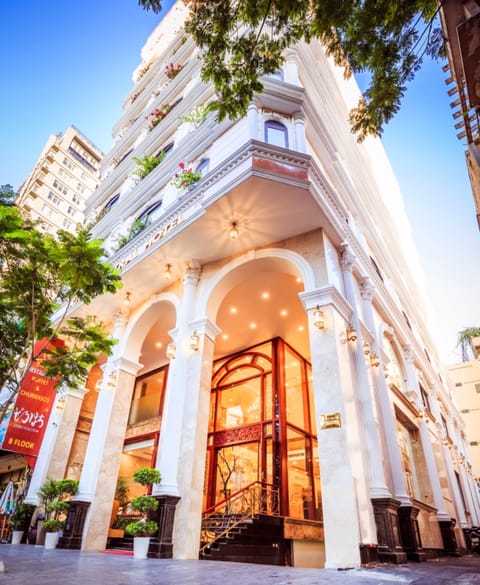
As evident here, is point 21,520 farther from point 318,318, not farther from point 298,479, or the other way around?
point 318,318

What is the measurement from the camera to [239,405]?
41.2 feet

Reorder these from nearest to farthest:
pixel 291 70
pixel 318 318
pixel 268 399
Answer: pixel 318 318, pixel 291 70, pixel 268 399

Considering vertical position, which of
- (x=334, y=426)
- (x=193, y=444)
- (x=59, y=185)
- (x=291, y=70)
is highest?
(x=59, y=185)

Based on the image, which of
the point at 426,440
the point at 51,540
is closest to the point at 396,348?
the point at 426,440

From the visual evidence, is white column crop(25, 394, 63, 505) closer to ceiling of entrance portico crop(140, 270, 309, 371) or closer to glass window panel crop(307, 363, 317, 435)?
ceiling of entrance portico crop(140, 270, 309, 371)

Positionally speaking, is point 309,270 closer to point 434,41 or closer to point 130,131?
point 434,41

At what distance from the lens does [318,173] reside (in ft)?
26.0

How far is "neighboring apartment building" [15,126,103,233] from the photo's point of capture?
4281 cm

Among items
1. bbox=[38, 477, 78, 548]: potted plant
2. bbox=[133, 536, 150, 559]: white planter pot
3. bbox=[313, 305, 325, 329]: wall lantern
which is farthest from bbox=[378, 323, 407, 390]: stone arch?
bbox=[38, 477, 78, 548]: potted plant

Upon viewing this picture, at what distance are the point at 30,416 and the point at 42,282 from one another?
655cm

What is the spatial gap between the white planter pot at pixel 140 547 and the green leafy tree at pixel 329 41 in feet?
22.1

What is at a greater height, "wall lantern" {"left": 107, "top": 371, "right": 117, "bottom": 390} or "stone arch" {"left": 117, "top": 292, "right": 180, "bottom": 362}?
"stone arch" {"left": 117, "top": 292, "right": 180, "bottom": 362}

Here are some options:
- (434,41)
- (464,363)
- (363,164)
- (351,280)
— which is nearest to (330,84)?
(363,164)

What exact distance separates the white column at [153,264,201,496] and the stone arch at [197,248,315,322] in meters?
0.38
